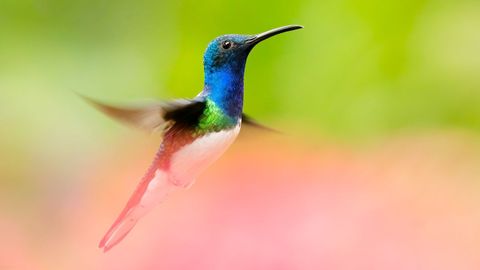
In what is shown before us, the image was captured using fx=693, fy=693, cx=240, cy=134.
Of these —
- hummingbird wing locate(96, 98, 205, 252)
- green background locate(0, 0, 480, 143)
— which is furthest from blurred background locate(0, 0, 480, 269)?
hummingbird wing locate(96, 98, 205, 252)

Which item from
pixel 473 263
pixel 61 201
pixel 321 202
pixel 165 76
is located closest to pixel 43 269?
pixel 61 201

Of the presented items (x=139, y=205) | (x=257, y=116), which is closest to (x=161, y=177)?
(x=139, y=205)

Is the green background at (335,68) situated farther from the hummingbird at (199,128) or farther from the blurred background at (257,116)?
the hummingbird at (199,128)

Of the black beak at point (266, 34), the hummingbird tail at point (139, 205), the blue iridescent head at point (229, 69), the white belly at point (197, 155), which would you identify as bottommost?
the hummingbird tail at point (139, 205)

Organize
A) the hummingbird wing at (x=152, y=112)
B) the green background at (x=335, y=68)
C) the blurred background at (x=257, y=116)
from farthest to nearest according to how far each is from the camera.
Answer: the green background at (x=335, y=68)
the blurred background at (x=257, y=116)
the hummingbird wing at (x=152, y=112)

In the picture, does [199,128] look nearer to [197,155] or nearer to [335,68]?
[197,155]

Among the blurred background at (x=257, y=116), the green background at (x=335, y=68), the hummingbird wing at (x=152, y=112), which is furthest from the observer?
the green background at (x=335, y=68)

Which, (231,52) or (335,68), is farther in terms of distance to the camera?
(335,68)

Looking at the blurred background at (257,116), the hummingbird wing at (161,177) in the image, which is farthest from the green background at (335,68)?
the hummingbird wing at (161,177)

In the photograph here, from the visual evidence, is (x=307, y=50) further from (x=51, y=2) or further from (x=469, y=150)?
(x=51, y=2)
